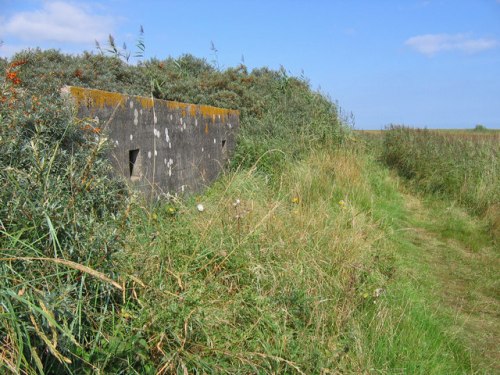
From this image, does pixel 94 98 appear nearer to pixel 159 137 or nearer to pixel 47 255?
pixel 159 137

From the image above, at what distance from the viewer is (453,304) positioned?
4641 millimetres

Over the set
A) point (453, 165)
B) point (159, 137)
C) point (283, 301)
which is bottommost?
point (283, 301)

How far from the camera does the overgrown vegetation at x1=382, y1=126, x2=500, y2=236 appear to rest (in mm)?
8500

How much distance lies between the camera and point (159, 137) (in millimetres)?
5336

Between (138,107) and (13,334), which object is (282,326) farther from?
(138,107)

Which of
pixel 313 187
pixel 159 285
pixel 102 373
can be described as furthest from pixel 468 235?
pixel 102 373

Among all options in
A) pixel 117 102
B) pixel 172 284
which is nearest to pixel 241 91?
pixel 117 102

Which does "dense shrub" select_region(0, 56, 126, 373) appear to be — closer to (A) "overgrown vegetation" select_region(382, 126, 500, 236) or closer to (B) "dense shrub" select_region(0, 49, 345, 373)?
(B) "dense shrub" select_region(0, 49, 345, 373)

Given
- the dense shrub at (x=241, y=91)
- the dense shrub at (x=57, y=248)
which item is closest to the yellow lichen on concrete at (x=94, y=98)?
the dense shrub at (x=57, y=248)

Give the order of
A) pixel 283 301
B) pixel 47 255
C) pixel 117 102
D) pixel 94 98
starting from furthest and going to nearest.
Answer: pixel 117 102 < pixel 94 98 < pixel 283 301 < pixel 47 255

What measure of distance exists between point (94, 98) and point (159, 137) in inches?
55.7

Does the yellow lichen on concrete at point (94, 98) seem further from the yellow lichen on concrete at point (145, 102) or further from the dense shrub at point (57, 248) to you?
the yellow lichen on concrete at point (145, 102)

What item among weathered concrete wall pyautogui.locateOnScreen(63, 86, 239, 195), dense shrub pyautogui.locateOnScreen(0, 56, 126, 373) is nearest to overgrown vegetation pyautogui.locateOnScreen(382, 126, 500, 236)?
weathered concrete wall pyautogui.locateOnScreen(63, 86, 239, 195)

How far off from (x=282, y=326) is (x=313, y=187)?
4007 millimetres
